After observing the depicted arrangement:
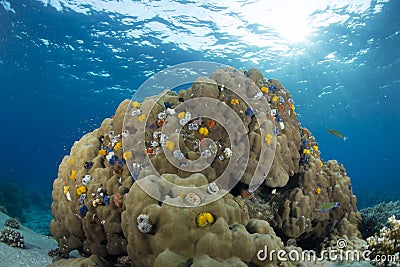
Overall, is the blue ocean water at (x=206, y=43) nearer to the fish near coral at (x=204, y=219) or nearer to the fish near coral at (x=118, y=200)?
the fish near coral at (x=118, y=200)

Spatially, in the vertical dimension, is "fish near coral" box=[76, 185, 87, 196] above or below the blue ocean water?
below

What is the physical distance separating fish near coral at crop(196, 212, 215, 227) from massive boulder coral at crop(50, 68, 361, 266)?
2 centimetres

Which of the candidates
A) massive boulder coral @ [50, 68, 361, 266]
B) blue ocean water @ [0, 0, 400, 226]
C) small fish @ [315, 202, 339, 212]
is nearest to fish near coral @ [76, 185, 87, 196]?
massive boulder coral @ [50, 68, 361, 266]

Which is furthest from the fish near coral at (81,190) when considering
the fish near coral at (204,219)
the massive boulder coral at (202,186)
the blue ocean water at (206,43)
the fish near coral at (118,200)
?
the blue ocean water at (206,43)

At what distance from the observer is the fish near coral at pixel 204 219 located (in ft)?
13.3

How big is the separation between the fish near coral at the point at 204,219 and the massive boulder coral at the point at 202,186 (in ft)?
0.06

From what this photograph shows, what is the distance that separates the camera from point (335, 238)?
22.3 feet

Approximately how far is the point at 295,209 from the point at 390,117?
61979mm

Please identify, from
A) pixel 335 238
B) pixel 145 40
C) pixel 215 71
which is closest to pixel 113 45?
pixel 145 40

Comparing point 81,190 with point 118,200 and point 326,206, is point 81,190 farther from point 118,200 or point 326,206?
point 326,206

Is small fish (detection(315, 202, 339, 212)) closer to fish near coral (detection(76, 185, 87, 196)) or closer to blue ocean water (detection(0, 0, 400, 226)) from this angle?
fish near coral (detection(76, 185, 87, 196))

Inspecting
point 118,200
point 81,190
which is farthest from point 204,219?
point 81,190

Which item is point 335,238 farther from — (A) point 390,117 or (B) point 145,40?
(A) point 390,117

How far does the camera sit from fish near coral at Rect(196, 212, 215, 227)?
404 centimetres
